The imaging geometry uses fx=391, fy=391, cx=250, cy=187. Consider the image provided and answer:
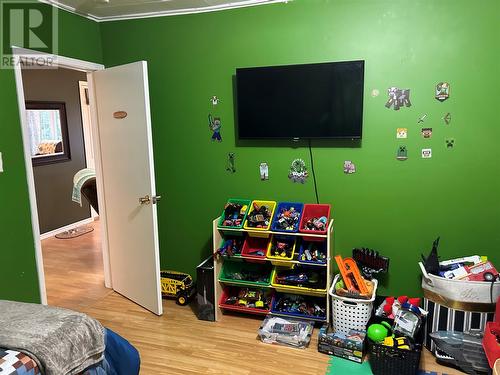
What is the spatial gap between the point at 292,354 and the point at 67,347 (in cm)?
148

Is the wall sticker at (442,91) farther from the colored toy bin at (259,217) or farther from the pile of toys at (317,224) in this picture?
the colored toy bin at (259,217)

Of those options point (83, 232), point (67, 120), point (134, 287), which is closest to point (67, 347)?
point (134, 287)

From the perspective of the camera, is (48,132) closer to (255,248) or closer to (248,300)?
(255,248)

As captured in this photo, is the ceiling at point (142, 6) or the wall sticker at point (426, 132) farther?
the ceiling at point (142, 6)

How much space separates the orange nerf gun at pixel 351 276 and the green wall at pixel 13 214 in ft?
7.03

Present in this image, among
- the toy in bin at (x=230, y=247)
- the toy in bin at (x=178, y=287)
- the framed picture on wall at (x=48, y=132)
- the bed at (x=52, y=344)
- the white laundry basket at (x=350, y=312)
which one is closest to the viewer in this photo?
the bed at (x=52, y=344)

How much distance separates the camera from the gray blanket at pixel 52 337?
4.74 ft

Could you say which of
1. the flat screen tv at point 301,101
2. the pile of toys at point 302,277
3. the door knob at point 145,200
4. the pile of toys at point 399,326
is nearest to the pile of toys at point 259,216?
the pile of toys at point 302,277

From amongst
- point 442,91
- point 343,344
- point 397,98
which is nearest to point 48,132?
point 397,98

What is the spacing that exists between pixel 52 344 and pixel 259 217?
1658 mm

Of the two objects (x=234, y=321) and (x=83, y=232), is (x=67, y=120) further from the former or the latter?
(x=234, y=321)

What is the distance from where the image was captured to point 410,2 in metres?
2.56

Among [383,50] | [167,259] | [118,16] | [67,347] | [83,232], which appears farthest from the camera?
[83,232]

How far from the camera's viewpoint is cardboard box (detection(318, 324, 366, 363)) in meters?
2.43
